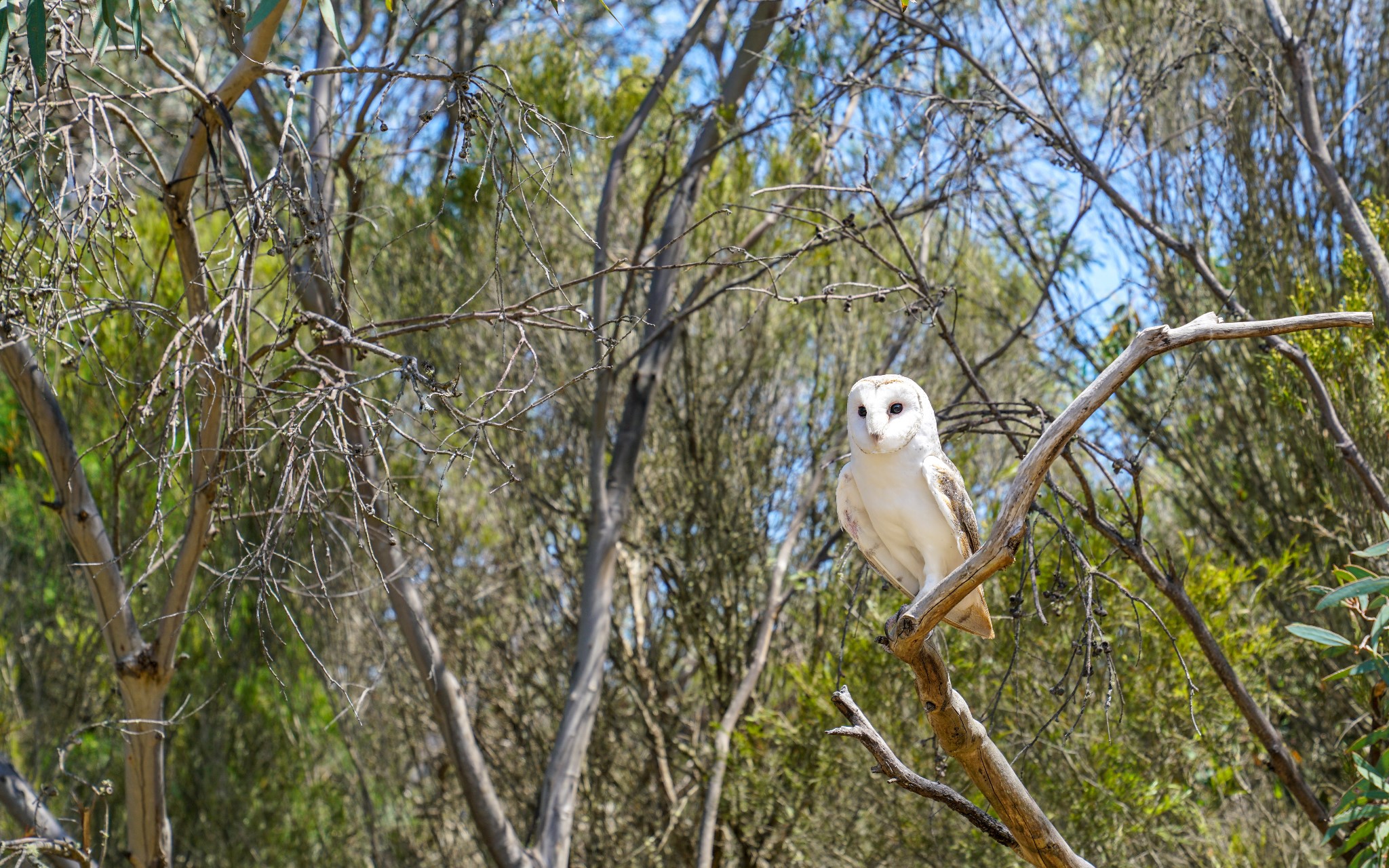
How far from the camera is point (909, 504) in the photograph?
1849mm

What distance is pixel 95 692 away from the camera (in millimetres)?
5305

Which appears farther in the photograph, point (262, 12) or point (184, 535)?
point (184, 535)

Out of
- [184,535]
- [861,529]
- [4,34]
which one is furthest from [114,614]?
[861,529]

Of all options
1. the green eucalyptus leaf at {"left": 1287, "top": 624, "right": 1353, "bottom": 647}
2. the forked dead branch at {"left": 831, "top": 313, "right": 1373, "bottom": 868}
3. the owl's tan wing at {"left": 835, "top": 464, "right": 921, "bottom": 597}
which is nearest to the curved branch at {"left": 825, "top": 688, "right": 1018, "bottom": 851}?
the forked dead branch at {"left": 831, "top": 313, "right": 1373, "bottom": 868}

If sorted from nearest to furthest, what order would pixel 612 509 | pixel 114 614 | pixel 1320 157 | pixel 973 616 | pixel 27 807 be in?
pixel 973 616 < pixel 114 614 < pixel 27 807 < pixel 1320 157 < pixel 612 509

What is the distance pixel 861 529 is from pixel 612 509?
2069 mm

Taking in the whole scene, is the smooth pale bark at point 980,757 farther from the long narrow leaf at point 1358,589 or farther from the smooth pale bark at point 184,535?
the smooth pale bark at point 184,535

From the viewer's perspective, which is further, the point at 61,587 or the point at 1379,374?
the point at 61,587

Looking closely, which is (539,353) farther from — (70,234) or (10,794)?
(70,234)

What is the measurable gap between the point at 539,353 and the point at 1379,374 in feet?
9.61

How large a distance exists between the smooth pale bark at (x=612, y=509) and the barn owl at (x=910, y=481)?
74.1 inches

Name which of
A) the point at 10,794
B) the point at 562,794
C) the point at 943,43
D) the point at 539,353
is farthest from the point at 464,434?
the point at 943,43

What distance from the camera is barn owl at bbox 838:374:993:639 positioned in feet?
5.95

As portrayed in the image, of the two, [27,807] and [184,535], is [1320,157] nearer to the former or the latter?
[184,535]
